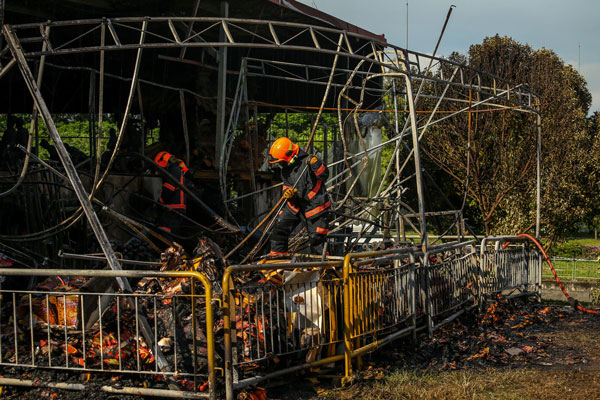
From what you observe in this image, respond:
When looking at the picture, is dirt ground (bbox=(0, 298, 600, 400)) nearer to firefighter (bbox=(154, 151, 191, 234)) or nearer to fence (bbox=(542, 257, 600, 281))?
firefighter (bbox=(154, 151, 191, 234))

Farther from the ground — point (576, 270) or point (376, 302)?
point (376, 302)

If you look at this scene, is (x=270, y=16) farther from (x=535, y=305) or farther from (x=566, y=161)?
(x=566, y=161)

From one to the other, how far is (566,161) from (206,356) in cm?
1869

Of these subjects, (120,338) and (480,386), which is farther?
(480,386)

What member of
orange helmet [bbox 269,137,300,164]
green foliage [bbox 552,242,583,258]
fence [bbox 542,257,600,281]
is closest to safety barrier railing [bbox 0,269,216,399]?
orange helmet [bbox 269,137,300,164]

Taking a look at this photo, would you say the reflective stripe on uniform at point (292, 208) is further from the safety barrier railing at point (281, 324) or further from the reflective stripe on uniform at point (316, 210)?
the safety barrier railing at point (281, 324)

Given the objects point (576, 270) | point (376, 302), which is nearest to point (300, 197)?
point (376, 302)

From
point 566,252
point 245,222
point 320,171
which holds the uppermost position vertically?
point 320,171

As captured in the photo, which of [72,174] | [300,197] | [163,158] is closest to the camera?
[72,174]

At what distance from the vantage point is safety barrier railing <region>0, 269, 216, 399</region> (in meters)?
5.10

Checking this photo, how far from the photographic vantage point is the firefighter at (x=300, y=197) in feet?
29.0

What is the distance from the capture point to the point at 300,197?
29.6 ft

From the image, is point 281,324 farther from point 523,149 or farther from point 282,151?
point 523,149

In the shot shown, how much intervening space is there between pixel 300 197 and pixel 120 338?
4.00 metres
